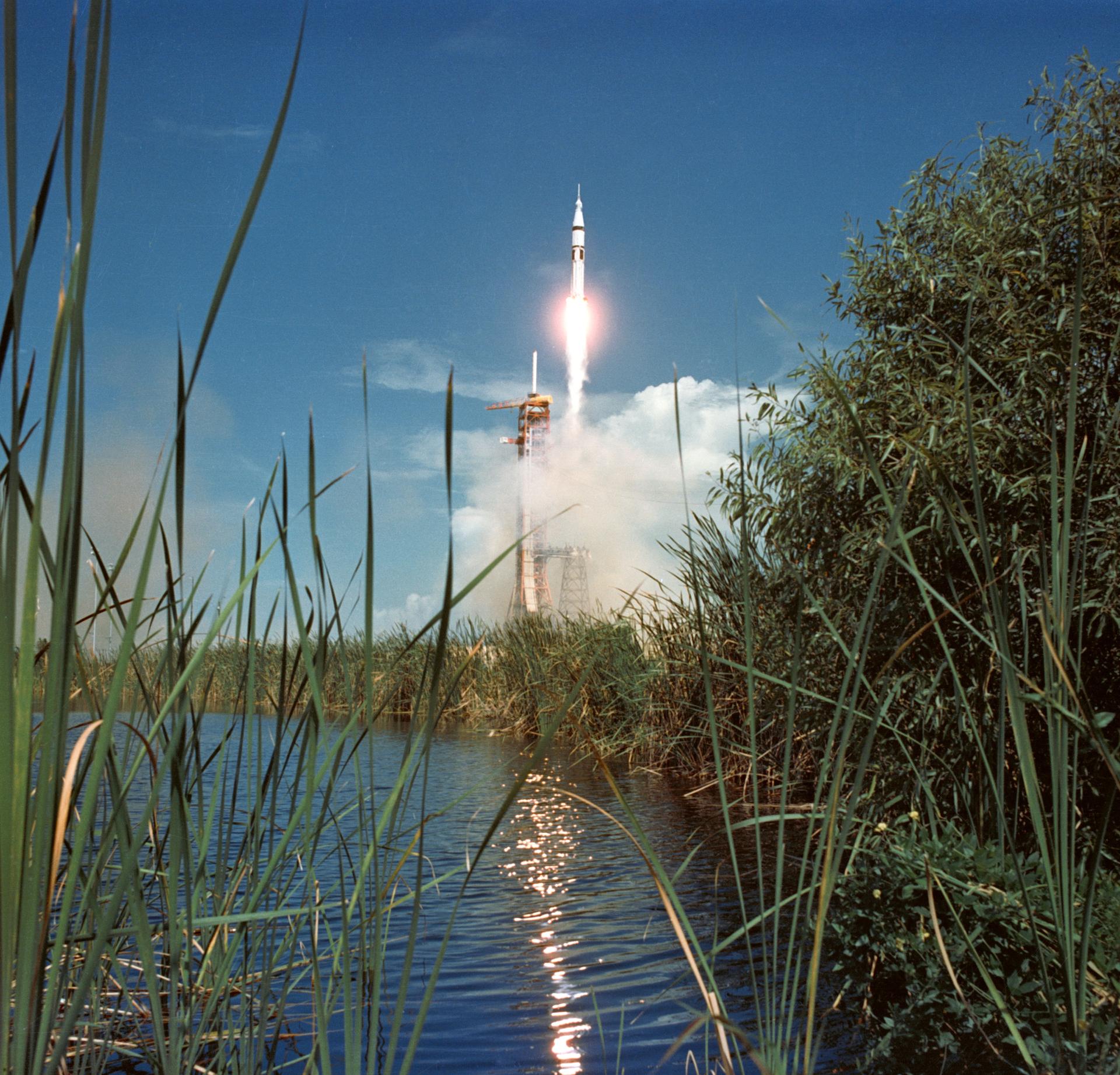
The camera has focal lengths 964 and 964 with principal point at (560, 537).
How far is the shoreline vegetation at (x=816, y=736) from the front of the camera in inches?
55.7

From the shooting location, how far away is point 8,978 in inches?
50.2

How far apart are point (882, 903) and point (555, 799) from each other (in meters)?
7.65

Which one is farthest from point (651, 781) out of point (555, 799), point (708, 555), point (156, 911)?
point (156, 911)

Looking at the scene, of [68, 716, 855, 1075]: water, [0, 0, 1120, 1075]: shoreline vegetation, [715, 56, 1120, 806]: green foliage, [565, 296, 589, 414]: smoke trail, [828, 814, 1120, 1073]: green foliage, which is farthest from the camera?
[565, 296, 589, 414]: smoke trail

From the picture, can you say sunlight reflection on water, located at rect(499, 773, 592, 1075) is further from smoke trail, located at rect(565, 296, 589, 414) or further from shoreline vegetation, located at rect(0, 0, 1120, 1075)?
smoke trail, located at rect(565, 296, 589, 414)

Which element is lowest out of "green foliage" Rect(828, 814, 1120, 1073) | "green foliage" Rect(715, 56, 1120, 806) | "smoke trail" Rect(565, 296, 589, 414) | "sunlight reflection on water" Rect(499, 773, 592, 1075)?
"sunlight reflection on water" Rect(499, 773, 592, 1075)

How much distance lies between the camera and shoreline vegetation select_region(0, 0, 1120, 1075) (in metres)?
1.41

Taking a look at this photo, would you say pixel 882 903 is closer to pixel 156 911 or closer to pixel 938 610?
pixel 938 610

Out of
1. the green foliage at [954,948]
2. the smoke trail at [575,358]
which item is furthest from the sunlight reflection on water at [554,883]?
the smoke trail at [575,358]

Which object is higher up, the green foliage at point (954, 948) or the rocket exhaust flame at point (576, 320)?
the rocket exhaust flame at point (576, 320)

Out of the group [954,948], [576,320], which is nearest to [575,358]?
[576,320]

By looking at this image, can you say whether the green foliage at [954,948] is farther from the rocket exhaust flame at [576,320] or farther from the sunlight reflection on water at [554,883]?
the rocket exhaust flame at [576,320]

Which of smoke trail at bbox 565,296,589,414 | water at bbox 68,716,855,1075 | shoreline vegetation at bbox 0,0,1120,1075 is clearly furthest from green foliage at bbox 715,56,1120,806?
smoke trail at bbox 565,296,589,414

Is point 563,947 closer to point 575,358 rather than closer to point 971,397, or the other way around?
point 971,397
